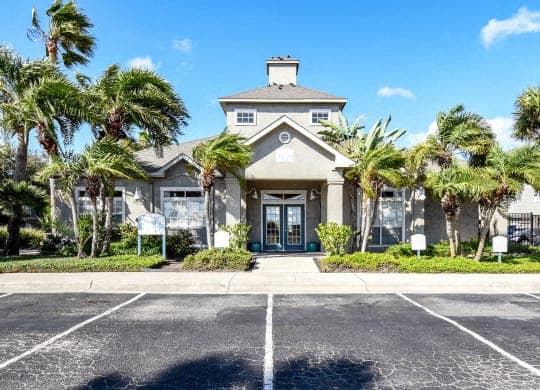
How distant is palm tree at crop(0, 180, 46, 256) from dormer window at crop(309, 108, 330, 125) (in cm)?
1325

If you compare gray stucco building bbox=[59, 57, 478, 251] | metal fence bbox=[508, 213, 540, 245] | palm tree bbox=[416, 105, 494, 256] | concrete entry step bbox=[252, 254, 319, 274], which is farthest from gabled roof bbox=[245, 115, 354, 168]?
metal fence bbox=[508, 213, 540, 245]

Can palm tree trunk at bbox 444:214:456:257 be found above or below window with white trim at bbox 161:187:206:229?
below

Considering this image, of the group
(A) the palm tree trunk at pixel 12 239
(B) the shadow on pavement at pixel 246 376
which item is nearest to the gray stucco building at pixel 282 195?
(A) the palm tree trunk at pixel 12 239

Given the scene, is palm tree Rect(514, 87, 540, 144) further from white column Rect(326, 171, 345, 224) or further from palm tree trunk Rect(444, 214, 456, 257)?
white column Rect(326, 171, 345, 224)

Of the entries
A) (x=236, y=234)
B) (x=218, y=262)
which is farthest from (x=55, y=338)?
(x=236, y=234)

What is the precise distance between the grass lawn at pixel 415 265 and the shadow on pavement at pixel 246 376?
7.61 meters

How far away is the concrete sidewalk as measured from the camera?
10.2m

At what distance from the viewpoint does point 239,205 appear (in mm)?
15867

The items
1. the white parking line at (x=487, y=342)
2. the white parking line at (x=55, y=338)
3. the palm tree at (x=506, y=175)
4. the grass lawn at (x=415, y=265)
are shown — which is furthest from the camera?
the palm tree at (x=506, y=175)

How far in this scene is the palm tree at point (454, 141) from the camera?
46.6ft

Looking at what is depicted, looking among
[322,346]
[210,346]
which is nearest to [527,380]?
[322,346]

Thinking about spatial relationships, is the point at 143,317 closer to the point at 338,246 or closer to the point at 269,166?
the point at 338,246

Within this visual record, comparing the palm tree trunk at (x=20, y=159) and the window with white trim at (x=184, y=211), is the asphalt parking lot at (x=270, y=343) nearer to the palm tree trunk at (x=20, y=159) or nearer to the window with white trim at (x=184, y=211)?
the window with white trim at (x=184, y=211)

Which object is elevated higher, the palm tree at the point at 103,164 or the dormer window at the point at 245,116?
the dormer window at the point at 245,116
